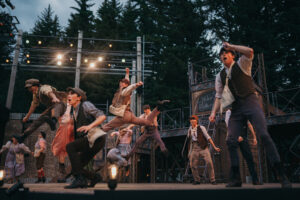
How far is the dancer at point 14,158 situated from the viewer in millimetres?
10141

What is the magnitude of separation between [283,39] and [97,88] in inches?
638

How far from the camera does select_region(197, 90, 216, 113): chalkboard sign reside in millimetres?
13031

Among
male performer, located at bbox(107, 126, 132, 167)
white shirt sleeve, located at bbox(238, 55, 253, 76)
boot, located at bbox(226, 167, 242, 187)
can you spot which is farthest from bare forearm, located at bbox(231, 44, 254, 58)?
male performer, located at bbox(107, 126, 132, 167)

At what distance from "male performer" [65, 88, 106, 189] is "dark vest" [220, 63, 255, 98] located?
1.95 meters

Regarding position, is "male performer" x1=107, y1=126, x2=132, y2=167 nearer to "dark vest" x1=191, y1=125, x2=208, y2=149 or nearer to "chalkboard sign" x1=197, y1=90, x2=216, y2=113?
"dark vest" x1=191, y1=125, x2=208, y2=149

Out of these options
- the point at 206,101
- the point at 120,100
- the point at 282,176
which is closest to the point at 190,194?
the point at 282,176

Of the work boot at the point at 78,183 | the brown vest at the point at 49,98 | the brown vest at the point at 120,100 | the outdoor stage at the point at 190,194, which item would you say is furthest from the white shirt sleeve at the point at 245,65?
the brown vest at the point at 49,98

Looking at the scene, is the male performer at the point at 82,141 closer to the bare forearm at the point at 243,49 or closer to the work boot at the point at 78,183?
the work boot at the point at 78,183

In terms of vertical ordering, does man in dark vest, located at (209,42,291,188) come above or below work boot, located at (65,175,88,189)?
above

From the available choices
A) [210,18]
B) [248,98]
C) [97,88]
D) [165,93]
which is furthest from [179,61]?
[248,98]

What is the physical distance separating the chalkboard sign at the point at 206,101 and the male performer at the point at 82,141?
950 centimetres

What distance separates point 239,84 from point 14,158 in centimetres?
943

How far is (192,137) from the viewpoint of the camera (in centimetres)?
716

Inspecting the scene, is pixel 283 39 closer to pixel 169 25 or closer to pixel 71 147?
pixel 169 25
